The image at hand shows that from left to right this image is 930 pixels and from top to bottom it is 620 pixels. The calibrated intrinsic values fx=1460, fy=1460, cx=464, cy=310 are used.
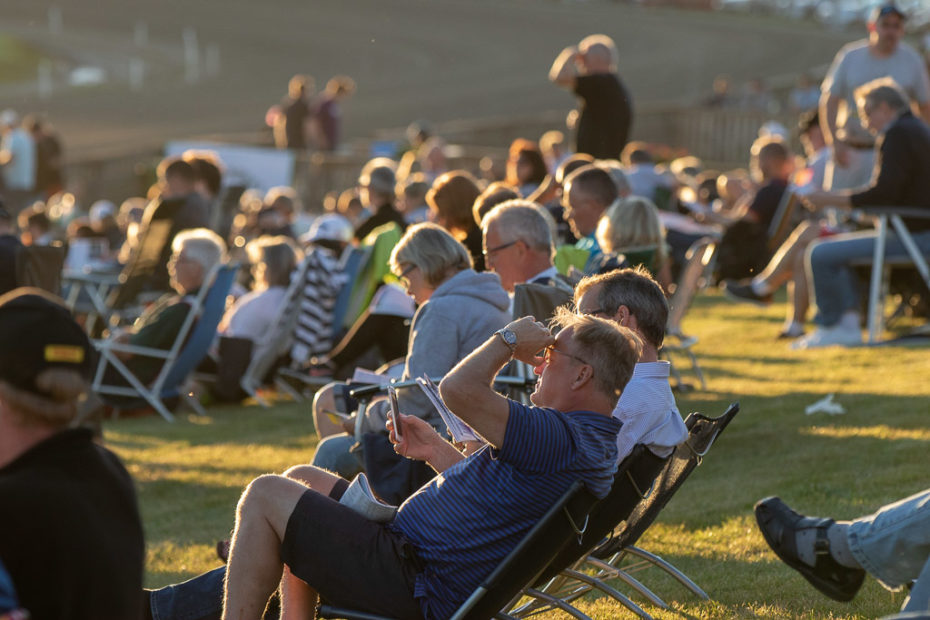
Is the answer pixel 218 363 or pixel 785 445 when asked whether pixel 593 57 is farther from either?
pixel 785 445

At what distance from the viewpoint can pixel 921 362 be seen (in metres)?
9.42

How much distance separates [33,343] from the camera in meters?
2.98

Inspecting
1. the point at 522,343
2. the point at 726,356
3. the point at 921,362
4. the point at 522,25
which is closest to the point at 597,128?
the point at 726,356

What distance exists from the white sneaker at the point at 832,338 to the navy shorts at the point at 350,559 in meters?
6.99

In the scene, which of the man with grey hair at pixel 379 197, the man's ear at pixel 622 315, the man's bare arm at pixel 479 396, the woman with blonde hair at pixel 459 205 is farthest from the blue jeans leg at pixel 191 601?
the man with grey hair at pixel 379 197

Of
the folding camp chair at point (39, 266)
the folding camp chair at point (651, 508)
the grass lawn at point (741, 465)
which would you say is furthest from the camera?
the folding camp chair at point (39, 266)

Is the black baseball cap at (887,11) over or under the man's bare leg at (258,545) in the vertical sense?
over

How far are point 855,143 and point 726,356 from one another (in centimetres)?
193

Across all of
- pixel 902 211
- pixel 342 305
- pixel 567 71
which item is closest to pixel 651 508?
pixel 902 211

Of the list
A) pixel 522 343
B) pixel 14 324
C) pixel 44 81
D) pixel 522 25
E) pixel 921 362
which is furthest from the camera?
pixel 522 25

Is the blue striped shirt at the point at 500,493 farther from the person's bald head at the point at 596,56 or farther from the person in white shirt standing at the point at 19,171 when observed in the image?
the person in white shirt standing at the point at 19,171

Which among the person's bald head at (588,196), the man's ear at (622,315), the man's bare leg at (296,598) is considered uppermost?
the man's ear at (622,315)

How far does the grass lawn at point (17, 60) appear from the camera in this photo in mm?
47094

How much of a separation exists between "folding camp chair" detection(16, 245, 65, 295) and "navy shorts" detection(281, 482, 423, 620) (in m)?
4.99
